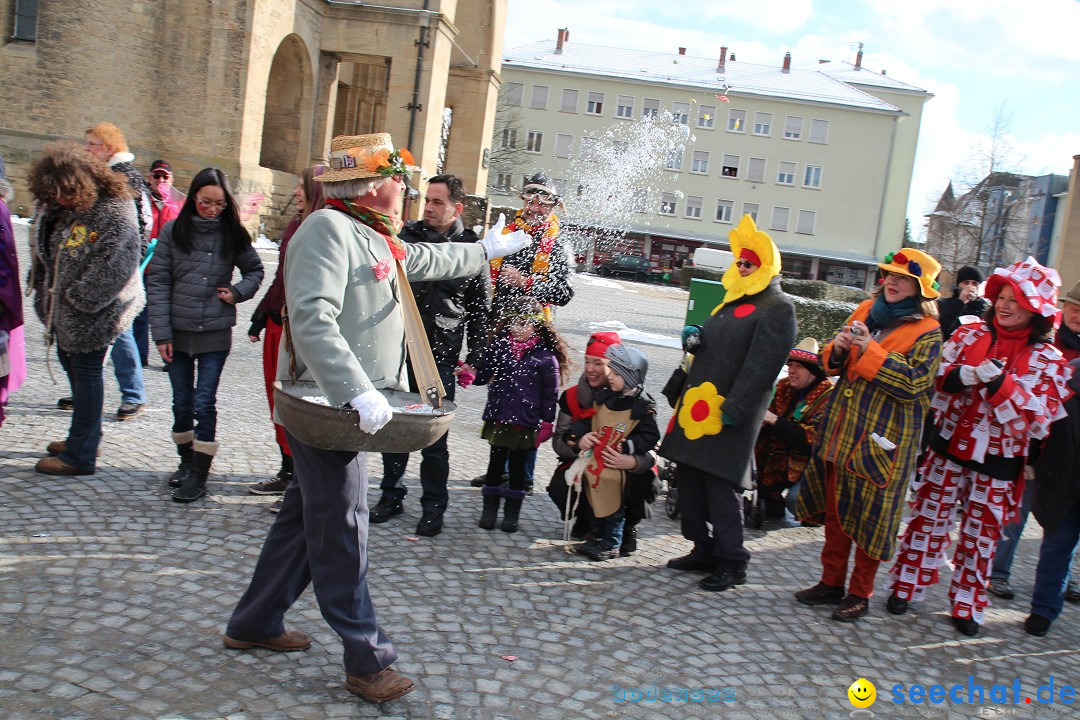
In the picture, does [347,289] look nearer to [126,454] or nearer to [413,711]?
[413,711]

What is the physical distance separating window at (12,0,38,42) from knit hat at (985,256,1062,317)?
81.2 feet

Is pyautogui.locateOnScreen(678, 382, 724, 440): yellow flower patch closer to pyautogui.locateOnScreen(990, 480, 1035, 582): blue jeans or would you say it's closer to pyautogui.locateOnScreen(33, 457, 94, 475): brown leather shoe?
pyautogui.locateOnScreen(990, 480, 1035, 582): blue jeans

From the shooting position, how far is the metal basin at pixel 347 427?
3084 millimetres

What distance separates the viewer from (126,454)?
5.98 m

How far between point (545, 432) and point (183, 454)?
223cm

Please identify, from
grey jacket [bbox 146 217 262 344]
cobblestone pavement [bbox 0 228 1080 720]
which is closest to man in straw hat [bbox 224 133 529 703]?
cobblestone pavement [bbox 0 228 1080 720]

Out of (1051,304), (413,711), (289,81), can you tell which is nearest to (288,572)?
(413,711)

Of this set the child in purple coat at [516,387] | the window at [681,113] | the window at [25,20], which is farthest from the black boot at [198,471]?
the window at [681,113]

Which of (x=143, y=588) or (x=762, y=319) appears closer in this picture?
(x=143, y=588)

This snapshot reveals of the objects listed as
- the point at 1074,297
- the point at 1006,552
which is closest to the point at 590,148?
the point at 1074,297

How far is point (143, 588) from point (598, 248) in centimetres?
3863

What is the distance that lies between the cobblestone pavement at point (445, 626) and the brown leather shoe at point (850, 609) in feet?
0.32

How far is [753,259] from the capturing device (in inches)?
200

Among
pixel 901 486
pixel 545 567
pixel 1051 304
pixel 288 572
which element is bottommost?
pixel 545 567
